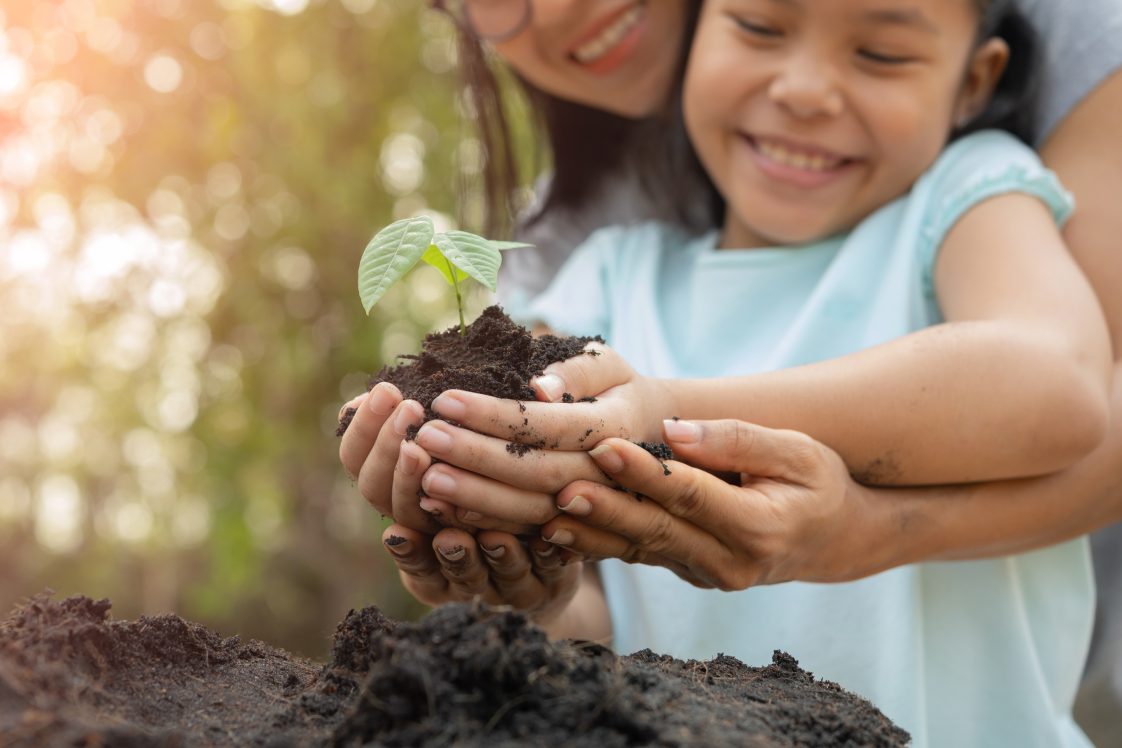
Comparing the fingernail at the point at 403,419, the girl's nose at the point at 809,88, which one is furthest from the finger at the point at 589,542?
the girl's nose at the point at 809,88

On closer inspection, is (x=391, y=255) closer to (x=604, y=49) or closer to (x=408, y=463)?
(x=408, y=463)

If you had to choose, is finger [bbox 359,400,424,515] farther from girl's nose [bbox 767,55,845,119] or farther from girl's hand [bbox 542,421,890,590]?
girl's nose [bbox 767,55,845,119]

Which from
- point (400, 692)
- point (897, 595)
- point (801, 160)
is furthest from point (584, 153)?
point (400, 692)

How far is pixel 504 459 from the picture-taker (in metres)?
1.11

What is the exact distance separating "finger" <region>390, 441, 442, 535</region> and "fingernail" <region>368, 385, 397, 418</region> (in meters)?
0.05

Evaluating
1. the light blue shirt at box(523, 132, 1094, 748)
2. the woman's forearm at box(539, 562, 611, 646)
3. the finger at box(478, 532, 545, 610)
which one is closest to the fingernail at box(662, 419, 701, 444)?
the finger at box(478, 532, 545, 610)

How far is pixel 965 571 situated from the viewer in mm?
1932

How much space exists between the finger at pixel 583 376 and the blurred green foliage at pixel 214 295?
9.41 feet

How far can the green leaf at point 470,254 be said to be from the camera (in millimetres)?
1118

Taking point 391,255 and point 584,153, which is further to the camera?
point 584,153

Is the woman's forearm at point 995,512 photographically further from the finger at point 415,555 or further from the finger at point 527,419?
the finger at point 415,555

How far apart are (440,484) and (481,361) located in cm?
18

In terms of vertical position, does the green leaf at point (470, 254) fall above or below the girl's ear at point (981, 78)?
below

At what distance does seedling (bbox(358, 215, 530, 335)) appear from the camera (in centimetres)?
111
